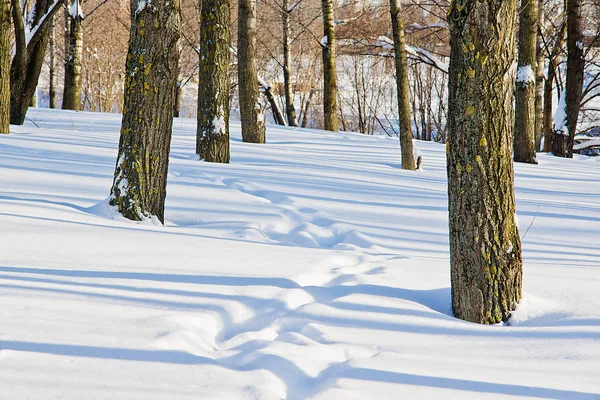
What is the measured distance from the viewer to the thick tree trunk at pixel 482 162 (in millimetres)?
2443

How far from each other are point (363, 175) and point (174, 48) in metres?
3.53

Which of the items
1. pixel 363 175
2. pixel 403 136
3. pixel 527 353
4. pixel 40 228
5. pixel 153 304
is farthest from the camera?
pixel 403 136

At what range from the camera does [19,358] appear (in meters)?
1.78

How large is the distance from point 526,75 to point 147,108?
7.65 meters

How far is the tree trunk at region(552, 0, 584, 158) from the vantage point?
36.6 feet

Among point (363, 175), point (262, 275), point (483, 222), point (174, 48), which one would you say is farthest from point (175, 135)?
point (483, 222)

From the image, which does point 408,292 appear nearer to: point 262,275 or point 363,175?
point 262,275

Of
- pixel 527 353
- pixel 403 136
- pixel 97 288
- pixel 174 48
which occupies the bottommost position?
pixel 527 353

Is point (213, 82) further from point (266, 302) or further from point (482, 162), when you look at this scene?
point (482, 162)

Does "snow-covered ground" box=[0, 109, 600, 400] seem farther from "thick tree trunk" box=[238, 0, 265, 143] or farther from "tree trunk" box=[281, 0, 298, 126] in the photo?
"tree trunk" box=[281, 0, 298, 126]

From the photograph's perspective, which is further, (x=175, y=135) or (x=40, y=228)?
(x=175, y=135)

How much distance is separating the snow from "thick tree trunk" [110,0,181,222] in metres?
7.35

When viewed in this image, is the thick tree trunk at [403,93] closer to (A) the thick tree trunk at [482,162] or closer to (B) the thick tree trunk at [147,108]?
(B) the thick tree trunk at [147,108]

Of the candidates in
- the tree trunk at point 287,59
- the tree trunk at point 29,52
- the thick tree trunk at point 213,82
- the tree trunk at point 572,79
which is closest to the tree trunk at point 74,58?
the tree trunk at point 29,52
